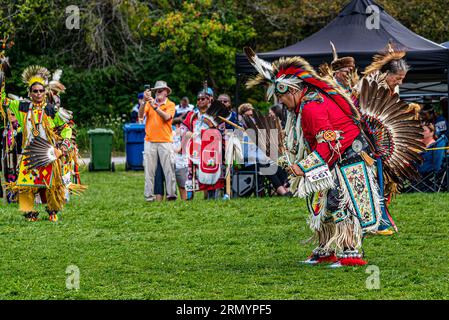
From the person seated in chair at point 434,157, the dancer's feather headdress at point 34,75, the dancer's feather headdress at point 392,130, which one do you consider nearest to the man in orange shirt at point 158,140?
the dancer's feather headdress at point 34,75

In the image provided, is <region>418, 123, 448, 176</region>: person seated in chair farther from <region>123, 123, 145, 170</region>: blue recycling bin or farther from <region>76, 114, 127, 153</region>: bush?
<region>76, 114, 127, 153</region>: bush

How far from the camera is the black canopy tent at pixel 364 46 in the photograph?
12664 millimetres

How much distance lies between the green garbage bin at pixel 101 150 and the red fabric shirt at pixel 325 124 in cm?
1197

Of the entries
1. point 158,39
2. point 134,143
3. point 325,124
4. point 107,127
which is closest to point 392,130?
point 325,124

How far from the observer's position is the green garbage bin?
1898 cm

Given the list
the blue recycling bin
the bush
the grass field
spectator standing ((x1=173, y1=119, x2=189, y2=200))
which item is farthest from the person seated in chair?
the bush

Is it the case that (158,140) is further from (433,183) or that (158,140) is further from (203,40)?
(203,40)

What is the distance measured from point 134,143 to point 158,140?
603 cm

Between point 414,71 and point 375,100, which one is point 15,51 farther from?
point 375,100

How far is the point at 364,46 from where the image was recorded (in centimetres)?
1299

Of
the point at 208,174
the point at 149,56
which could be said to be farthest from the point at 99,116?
the point at 208,174

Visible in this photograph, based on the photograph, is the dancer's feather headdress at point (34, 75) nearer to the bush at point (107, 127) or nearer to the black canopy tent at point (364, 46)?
the black canopy tent at point (364, 46)

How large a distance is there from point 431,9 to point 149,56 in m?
7.23

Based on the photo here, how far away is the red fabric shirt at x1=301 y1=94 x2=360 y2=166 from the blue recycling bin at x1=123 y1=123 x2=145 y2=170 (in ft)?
37.6
